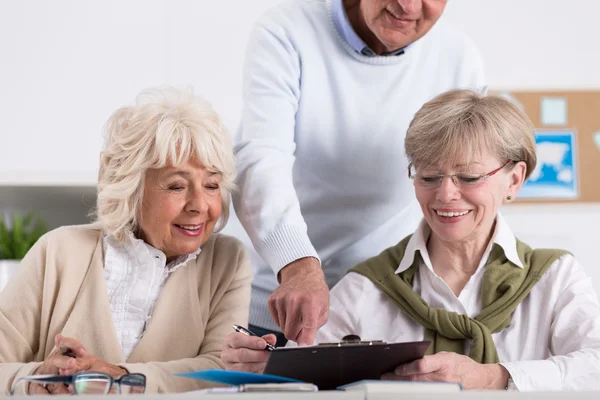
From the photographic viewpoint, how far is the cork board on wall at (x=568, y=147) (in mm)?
3127

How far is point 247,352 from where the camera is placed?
133 cm

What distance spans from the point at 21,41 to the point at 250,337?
211 cm

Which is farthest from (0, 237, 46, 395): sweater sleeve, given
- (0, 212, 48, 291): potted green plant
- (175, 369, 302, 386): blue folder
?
(0, 212, 48, 291): potted green plant

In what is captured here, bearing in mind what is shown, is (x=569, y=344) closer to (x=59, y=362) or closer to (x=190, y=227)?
(x=190, y=227)

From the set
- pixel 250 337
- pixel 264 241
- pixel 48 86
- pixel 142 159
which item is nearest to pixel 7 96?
pixel 48 86

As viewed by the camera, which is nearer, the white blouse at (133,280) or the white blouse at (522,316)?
the white blouse at (522,316)

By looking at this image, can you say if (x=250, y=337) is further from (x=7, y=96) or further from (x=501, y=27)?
(x=501, y=27)

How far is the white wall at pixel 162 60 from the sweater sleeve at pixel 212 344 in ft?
4.37

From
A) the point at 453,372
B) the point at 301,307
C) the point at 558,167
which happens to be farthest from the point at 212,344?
the point at 558,167

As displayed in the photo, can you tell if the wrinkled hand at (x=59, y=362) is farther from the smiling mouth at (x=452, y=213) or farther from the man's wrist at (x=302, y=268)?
the smiling mouth at (x=452, y=213)

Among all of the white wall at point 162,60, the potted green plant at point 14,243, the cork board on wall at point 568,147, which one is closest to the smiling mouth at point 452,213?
the potted green plant at point 14,243

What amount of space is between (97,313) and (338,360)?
0.65m

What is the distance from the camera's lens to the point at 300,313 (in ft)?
4.45

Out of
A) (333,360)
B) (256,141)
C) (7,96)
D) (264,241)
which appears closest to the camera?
(333,360)
